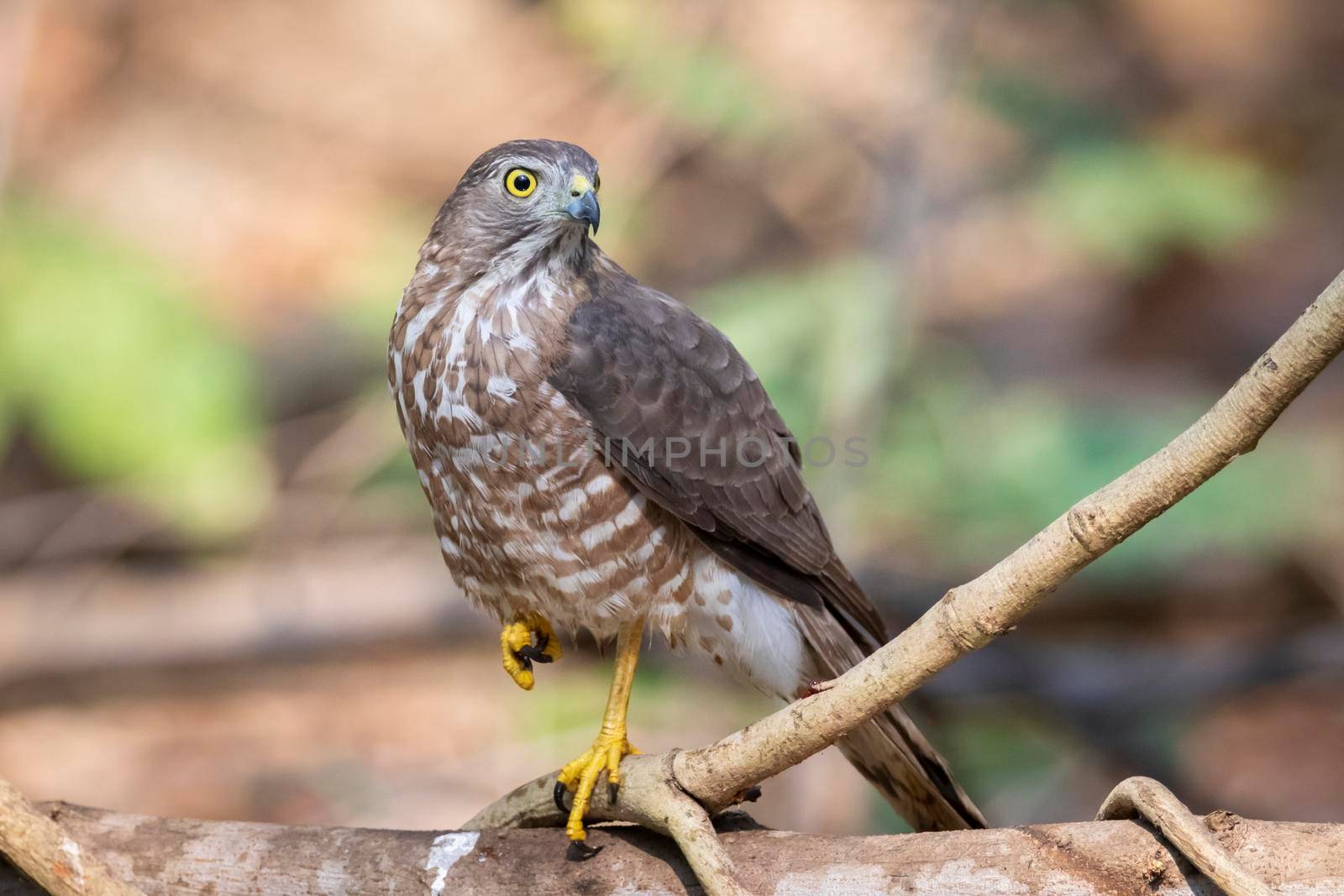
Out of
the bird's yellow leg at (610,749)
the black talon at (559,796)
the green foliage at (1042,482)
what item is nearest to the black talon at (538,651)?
the bird's yellow leg at (610,749)

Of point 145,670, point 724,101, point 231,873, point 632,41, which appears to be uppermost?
point 632,41

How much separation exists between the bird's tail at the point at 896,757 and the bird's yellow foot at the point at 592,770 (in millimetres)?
536

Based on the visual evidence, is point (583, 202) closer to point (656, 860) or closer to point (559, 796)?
point (559, 796)

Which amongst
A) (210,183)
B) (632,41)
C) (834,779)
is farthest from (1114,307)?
(210,183)

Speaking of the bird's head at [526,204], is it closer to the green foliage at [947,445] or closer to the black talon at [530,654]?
the black talon at [530,654]

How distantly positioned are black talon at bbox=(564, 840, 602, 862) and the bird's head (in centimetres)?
135

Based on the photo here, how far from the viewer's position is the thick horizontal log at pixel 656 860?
7.52ft

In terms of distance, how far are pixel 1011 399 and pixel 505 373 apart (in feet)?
12.6

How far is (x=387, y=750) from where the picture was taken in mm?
6719

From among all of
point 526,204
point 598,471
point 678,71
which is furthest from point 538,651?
point 678,71

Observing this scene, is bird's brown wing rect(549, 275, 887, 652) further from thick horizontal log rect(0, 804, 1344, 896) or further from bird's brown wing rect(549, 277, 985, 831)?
thick horizontal log rect(0, 804, 1344, 896)

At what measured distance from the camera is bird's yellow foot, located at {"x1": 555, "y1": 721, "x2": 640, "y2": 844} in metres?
2.81

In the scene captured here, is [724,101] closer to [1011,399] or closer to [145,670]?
[1011,399]

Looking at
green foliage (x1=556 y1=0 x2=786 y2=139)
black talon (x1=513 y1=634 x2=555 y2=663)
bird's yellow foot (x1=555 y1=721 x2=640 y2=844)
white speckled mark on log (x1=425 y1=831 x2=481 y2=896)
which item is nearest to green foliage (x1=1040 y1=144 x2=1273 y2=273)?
green foliage (x1=556 y1=0 x2=786 y2=139)
